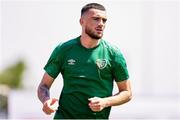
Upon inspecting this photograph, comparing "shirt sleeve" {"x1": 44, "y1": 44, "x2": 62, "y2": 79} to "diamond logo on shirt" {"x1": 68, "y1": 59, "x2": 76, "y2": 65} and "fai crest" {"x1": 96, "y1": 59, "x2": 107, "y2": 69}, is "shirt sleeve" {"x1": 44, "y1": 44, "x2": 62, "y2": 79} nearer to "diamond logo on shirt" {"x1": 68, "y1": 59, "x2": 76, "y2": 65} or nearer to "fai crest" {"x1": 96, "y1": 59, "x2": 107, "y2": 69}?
"diamond logo on shirt" {"x1": 68, "y1": 59, "x2": 76, "y2": 65}

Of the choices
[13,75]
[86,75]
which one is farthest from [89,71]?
[13,75]

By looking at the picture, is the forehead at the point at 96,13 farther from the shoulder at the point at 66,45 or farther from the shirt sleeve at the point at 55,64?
the shirt sleeve at the point at 55,64

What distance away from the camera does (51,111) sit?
36.9 feet

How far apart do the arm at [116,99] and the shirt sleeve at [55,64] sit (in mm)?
710

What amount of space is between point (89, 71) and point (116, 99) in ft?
1.43

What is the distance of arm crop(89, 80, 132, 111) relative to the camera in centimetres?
1120

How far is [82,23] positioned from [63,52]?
1.28 feet

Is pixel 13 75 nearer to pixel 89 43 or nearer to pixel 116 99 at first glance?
pixel 89 43

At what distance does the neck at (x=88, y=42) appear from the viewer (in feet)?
38.3

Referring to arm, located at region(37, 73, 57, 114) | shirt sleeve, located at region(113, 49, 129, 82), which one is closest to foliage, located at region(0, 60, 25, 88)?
arm, located at region(37, 73, 57, 114)

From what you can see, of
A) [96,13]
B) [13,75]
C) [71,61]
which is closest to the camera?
[96,13]

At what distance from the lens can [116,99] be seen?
455 inches

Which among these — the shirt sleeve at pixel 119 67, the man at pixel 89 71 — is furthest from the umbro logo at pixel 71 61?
the shirt sleeve at pixel 119 67

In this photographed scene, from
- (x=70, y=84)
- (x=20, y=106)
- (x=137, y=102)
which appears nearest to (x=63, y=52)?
(x=70, y=84)
